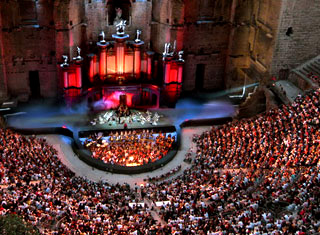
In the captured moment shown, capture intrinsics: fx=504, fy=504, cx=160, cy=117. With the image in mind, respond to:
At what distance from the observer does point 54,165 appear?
44000mm

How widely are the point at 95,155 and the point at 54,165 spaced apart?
19.4ft

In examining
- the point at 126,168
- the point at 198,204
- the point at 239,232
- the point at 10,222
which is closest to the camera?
the point at 10,222

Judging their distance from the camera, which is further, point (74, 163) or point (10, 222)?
point (74, 163)

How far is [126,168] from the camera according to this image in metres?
47.2

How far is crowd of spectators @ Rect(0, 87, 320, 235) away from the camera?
32.9 m

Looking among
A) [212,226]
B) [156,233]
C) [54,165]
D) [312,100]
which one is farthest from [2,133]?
[312,100]

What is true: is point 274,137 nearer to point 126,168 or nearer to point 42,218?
point 126,168

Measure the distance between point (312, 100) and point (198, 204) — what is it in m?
15.8

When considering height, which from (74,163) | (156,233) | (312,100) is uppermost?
(312,100)

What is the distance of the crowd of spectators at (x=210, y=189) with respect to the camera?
108ft

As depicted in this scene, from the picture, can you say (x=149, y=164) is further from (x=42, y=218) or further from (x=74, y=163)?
(x=42, y=218)

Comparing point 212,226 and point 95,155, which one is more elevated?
point 212,226

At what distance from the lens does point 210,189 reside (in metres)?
39.2

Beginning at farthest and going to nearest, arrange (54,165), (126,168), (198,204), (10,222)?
(126,168), (54,165), (198,204), (10,222)
